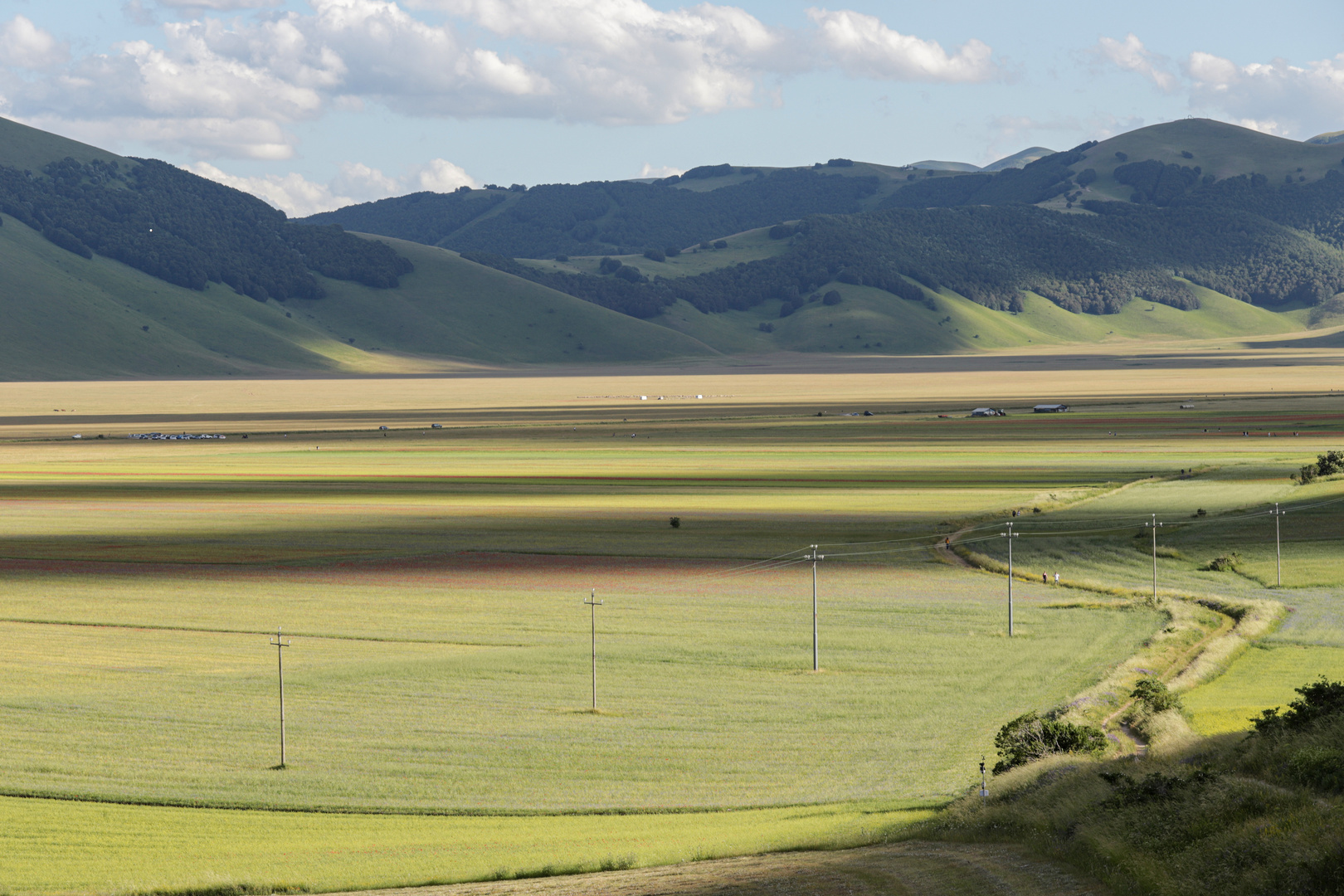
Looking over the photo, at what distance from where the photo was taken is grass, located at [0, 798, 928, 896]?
24141 mm

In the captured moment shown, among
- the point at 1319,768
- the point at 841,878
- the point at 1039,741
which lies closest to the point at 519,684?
the point at 1039,741

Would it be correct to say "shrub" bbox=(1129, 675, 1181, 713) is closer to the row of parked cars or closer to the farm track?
the farm track

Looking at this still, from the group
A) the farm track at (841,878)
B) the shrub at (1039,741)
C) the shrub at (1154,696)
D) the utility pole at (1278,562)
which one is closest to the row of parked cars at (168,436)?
the utility pole at (1278,562)

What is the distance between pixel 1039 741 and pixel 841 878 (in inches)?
400

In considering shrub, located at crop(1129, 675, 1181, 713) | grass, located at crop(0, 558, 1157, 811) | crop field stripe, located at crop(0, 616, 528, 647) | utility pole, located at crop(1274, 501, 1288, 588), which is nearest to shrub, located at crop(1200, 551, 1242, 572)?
utility pole, located at crop(1274, 501, 1288, 588)

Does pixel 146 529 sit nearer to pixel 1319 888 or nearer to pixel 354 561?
pixel 354 561

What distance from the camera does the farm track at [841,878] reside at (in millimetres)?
20891

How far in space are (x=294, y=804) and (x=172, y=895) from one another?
5589mm

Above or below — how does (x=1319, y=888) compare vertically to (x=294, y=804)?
above

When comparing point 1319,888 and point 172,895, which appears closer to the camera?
point 1319,888

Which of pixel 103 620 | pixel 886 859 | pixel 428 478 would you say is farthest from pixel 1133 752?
pixel 428 478

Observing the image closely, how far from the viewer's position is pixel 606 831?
27.3 m

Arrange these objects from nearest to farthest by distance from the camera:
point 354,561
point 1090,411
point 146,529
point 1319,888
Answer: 1. point 1319,888
2. point 354,561
3. point 146,529
4. point 1090,411

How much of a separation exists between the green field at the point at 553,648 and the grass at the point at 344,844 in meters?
0.10
